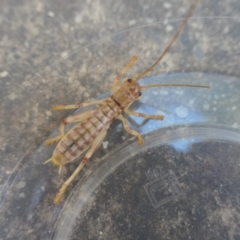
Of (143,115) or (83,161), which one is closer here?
(83,161)

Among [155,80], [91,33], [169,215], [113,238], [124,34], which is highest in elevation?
[91,33]

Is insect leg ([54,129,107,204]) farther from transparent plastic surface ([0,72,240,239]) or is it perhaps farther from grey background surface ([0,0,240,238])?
grey background surface ([0,0,240,238])

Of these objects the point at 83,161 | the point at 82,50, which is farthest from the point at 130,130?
the point at 82,50

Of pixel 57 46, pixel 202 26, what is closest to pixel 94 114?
pixel 57 46

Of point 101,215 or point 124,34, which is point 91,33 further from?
point 101,215

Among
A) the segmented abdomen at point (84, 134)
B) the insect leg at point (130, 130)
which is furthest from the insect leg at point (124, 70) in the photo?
the insect leg at point (130, 130)

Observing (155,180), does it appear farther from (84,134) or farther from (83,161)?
(84,134)
